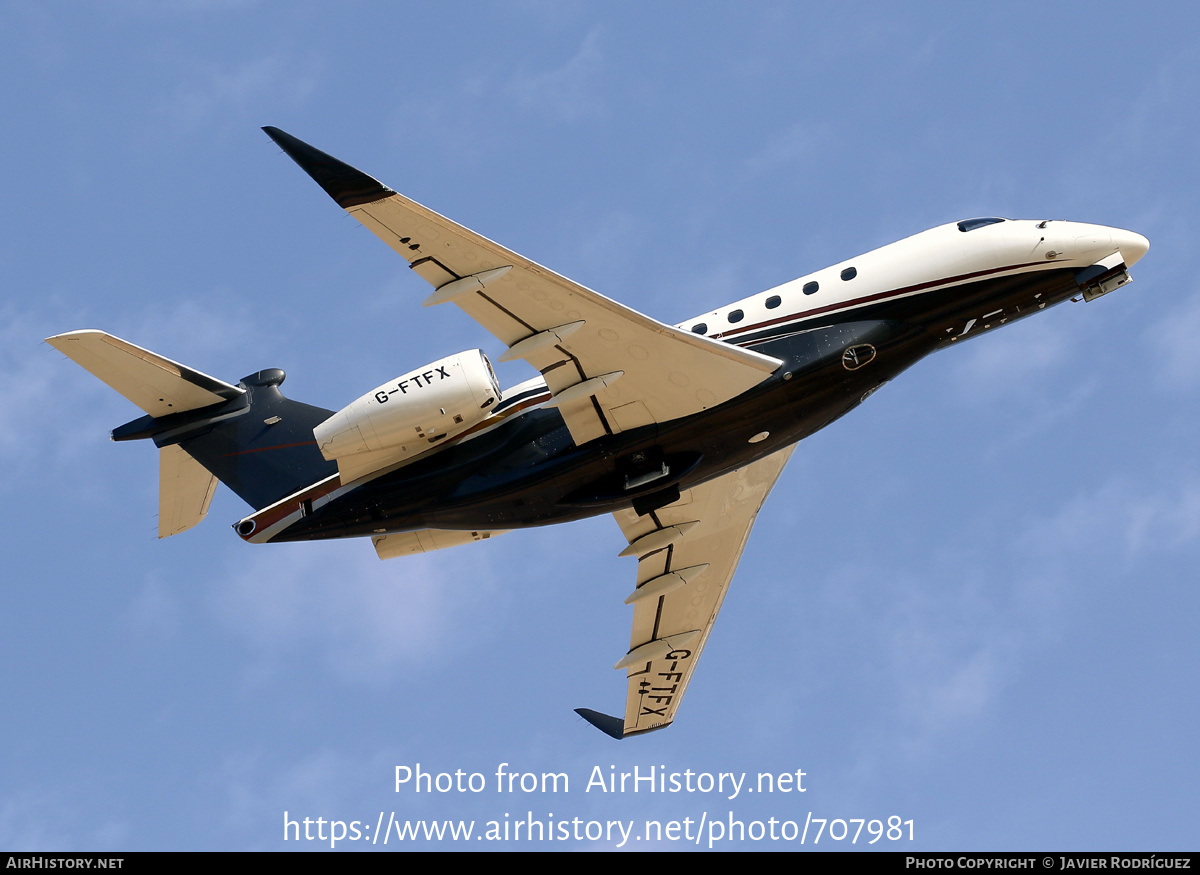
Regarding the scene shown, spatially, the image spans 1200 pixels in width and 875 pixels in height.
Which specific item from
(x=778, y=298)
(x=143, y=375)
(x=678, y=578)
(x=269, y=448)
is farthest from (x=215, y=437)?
(x=778, y=298)

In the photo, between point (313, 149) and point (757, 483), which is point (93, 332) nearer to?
point (313, 149)

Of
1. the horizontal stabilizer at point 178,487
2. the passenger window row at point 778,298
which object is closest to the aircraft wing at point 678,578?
the passenger window row at point 778,298

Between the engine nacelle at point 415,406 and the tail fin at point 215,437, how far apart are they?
7.32ft

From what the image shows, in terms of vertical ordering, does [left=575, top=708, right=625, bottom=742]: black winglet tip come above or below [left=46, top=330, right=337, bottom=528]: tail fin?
below

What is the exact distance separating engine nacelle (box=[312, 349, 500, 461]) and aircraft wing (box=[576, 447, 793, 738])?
5.78 metres

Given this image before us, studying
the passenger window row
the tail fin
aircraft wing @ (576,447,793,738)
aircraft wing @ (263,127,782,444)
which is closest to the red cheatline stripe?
the tail fin

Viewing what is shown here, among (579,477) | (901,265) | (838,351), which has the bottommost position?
(579,477)

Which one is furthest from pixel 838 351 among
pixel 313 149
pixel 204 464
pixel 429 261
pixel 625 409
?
pixel 204 464

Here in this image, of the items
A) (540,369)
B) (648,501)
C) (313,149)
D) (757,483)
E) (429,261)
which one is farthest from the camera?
(757,483)

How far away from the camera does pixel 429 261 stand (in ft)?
63.5

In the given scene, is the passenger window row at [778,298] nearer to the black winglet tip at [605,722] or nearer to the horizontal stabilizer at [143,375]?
the horizontal stabilizer at [143,375]

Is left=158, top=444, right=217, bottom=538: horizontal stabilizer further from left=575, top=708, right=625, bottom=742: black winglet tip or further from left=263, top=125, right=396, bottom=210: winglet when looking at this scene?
left=575, top=708, right=625, bottom=742: black winglet tip

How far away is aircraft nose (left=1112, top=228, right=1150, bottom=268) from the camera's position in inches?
868

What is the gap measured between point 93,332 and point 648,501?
11.3 m
